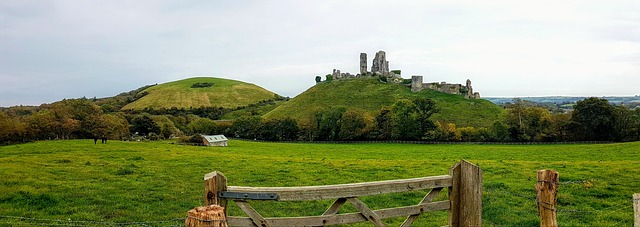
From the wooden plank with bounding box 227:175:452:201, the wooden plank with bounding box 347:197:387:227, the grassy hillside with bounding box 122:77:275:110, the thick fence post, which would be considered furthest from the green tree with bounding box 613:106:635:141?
the grassy hillside with bounding box 122:77:275:110

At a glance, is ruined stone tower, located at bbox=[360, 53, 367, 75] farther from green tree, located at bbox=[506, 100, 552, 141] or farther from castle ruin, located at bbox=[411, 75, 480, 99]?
green tree, located at bbox=[506, 100, 552, 141]

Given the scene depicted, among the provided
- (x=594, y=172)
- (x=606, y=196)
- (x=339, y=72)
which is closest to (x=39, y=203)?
(x=606, y=196)

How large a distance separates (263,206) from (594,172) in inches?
661

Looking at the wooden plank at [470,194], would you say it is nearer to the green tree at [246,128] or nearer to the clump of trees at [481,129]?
the clump of trees at [481,129]

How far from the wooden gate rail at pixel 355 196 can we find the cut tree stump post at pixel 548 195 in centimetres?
103

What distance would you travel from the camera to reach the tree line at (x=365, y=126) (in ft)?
168

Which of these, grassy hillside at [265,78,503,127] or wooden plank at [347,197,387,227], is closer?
wooden plank at [347,197,387,227]

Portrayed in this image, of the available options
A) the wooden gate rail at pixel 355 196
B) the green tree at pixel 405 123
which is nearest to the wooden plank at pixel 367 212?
the wooden gate rail at pixel 355 196

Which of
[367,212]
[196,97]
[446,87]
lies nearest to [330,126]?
[446,87]

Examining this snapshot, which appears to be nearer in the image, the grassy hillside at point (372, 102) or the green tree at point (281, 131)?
the green tree at point (281, 131)

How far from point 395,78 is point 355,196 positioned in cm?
14742

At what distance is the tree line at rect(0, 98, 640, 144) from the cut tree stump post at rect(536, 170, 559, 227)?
5155cm

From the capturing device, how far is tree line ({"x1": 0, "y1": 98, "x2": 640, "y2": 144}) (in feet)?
168

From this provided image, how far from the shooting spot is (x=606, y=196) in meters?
14.4
